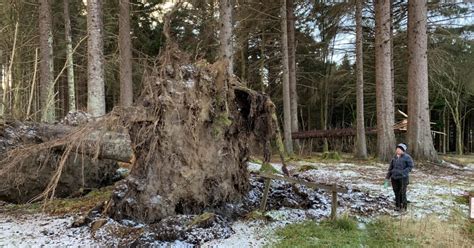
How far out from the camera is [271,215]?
565cm

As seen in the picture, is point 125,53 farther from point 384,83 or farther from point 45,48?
point 384,83

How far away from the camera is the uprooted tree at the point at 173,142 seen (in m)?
5.15

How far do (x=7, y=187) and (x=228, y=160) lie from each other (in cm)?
392

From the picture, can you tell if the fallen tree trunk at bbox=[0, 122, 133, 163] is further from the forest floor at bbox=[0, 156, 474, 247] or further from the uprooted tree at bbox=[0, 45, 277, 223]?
the forest floor at bbox=[0, 156, 474, 247]

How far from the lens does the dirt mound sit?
16.9ft

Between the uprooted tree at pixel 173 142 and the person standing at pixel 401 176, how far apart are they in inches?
109

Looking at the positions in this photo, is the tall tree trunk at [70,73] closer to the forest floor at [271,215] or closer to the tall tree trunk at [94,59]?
the tall tree trunk at [94,59]

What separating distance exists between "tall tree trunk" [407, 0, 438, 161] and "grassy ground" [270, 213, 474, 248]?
6.44 m

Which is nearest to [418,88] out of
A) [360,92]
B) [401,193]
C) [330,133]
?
[360,92]

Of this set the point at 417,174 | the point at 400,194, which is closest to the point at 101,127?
the point at 400,194

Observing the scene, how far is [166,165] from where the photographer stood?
527 centimetres

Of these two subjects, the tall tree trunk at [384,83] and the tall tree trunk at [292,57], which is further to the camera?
the tall tree trunk at [292,57]

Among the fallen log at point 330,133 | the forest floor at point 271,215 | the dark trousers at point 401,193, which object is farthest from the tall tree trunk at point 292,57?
the dark trousers at point 401,193

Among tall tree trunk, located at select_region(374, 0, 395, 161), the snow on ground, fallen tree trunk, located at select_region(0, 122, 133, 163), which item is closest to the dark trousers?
fallen tree trunk, located at select_region(0, 122, 133, 163)
